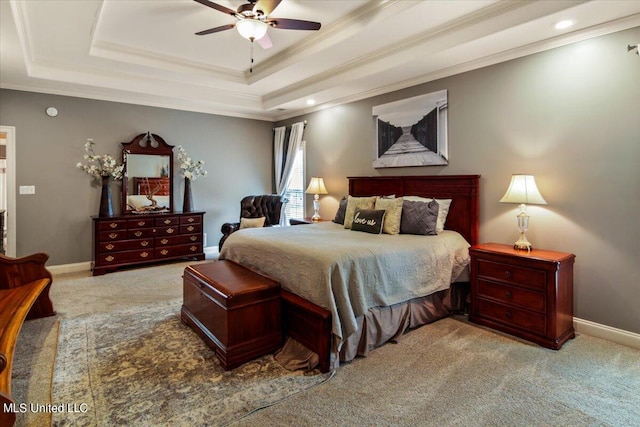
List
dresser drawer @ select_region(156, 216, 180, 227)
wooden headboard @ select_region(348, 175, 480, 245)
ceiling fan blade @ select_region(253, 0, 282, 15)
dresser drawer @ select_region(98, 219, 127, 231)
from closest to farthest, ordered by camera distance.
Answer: ceiling fan blade @ select_region(253, 0, 282, 15) → wooden headboard @ select_region(348, 175, 480, 245) → dresser drawer @ select_region(98, 219, 127, 231) → dresser drawer @ select_region(156, 216, 180, 227)

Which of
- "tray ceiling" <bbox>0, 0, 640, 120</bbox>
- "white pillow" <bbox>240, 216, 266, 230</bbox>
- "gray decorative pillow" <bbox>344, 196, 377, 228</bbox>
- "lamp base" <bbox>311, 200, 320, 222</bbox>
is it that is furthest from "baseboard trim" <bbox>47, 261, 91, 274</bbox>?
"gray decorative pillow" <bbox>344, 196, 377, 228</bbox>

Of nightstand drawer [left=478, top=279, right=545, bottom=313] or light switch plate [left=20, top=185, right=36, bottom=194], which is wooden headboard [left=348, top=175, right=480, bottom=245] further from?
light switch plate [left=20, top=185, right=36, bottom=194]

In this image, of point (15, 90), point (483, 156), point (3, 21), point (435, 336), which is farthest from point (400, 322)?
point (15, 90)

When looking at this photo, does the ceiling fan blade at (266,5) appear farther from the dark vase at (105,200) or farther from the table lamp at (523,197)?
the dark vase at (105,200)

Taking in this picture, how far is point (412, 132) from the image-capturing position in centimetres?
442

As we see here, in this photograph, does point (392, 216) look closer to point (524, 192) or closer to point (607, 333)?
point (524, 192)

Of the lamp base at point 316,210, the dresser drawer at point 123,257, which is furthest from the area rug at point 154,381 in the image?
the lamp base at point 316,210

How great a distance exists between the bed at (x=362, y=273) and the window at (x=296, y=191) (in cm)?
255

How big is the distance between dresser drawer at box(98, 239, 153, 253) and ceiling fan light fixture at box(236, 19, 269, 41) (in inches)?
145

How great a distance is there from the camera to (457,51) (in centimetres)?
344

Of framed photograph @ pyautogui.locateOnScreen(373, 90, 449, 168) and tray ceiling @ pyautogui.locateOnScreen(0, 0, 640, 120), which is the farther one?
framed photograph @ pyautogui.locateOnScreen(373, 90, 449, 168)

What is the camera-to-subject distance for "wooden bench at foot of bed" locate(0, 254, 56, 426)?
2.04 m

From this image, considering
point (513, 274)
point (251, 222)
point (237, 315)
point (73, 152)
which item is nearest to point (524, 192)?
point (513, 274)

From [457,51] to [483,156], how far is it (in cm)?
109
